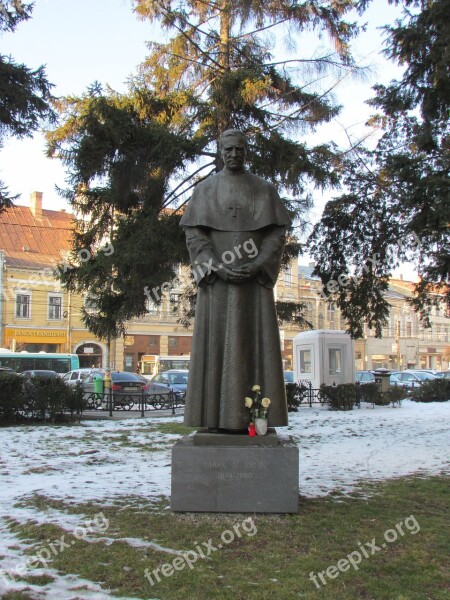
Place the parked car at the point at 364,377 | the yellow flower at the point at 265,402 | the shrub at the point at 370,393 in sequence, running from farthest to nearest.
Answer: the parked car at the point at 364,377
the shrub at the point at 370,393
the yellow flower at the point at 265,402

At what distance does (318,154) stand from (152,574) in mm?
11725

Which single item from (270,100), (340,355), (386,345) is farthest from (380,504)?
(386,345)

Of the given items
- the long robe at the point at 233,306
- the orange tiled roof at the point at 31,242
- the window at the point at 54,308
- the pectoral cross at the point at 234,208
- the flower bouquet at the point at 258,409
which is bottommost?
the flower bouquet at the point at 258,409

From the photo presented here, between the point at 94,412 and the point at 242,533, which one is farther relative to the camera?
the point at 94,412

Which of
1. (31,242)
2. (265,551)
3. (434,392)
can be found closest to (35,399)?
(265,551)

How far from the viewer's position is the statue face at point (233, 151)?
18.1ft

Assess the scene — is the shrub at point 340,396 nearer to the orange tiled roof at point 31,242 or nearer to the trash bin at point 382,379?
the trash bin at point 382,379

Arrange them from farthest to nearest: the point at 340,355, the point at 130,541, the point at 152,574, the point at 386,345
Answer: the point at 386,345 < the point at 340,355 < the point at 130,541 < the point at 152,574

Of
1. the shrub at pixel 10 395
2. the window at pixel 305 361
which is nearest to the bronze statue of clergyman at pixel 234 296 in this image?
the shrub at pixel 10 395

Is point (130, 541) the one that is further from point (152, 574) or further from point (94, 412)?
point (94, 412)

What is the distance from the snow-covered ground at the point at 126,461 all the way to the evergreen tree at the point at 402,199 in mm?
2752

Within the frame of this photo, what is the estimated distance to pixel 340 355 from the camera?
24859 mm

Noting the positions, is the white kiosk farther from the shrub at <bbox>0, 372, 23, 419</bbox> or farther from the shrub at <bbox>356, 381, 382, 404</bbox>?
the shrub at <bbox>0, 372, 23, 419</bbox>

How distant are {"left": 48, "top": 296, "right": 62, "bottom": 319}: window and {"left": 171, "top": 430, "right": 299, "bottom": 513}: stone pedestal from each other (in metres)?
43.5
